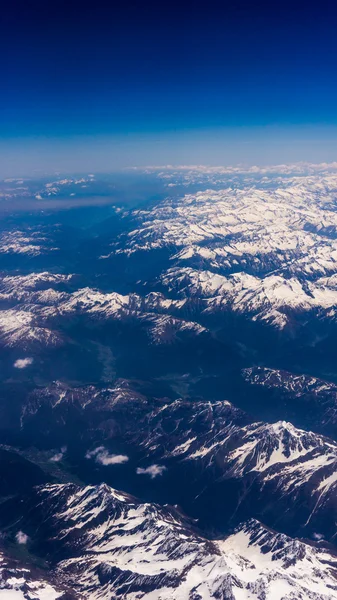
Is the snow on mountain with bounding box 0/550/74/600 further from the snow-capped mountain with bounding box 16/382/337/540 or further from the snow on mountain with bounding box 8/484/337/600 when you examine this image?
the snow-capped mountain with bounding box 16/382/337/540

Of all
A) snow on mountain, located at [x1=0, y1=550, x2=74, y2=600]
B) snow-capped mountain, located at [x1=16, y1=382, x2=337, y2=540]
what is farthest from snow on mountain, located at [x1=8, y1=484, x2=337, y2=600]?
snow-capped mountain, located at [x1=16, y1=382, x2=337, y2=540]

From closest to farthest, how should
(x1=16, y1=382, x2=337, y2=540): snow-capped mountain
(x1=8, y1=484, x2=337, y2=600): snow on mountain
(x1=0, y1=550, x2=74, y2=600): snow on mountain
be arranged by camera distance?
(x1=0, y1=550, x2=74, y2=600): snow on mountain, (x1=8, y1=484, x2=337, y2=600): snow on mountain, (x1=16, y1=382, x2=337, y2=540): snow-capped mountain

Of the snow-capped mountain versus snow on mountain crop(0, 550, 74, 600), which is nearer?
snow on mountain crop(0, 550, 74, 600)

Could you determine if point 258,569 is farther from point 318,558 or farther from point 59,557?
point 59,557

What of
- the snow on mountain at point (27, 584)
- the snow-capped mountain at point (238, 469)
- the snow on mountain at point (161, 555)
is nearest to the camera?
the snow on mountain at point (27, 584)

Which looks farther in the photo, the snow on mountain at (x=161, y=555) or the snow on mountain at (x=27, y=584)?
the snow on mountain at (x=161, y=555)

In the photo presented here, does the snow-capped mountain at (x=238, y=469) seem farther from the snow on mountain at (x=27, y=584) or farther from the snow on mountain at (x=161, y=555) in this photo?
the snow on mountain at (x=27, y=584)

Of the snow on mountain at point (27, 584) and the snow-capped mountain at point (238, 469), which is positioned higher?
the snow on mountain at point (27, 584)

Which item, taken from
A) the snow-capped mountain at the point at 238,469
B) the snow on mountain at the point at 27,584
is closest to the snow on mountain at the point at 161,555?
the snow on mountain at the point at 27,584
